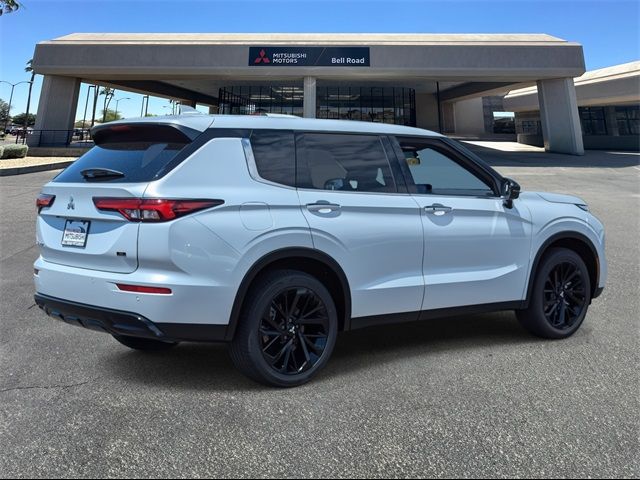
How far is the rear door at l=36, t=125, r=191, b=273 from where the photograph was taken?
2.85 m

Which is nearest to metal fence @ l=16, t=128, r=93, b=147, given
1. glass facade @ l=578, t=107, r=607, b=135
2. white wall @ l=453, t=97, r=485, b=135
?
white wall @ l=453, t=97, r=485, b=135

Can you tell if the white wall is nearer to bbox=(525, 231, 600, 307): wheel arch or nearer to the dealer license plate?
bbox=(525, 231, 600, 307): wheel arch

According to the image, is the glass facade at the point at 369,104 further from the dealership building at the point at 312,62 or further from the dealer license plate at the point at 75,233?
the dealer license plate at the point at 75,233

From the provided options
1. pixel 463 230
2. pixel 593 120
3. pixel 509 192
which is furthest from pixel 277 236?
pixel 593 120

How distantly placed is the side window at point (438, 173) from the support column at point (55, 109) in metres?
30.5

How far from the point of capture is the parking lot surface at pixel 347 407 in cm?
239

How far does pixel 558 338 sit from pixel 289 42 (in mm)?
26241

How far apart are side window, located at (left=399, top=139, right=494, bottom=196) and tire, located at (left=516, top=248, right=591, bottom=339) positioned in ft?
2.97

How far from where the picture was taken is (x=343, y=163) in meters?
3.52

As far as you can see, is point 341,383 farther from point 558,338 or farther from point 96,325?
point 558,338

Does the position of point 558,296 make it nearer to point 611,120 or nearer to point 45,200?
point 45,200

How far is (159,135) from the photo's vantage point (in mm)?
3123

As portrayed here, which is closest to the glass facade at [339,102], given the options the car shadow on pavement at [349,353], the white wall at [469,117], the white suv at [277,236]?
the white wall at [469,117]

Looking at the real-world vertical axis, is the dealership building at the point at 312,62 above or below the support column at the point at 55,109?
above
